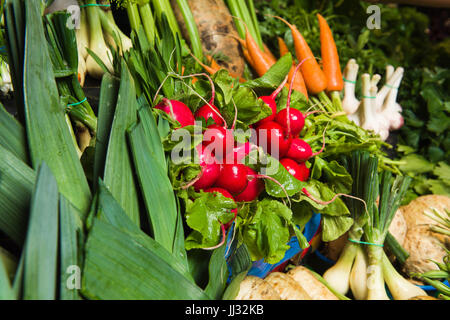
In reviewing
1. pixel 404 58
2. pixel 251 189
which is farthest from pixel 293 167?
pixel 404 58

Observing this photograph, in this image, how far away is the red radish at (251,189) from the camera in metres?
0.88

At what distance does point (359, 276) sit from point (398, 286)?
0.12 meters

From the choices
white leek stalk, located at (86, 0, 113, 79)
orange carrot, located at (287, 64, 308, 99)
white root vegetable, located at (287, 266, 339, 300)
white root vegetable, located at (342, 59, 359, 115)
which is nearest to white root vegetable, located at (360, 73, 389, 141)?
white root vegetable, located at (342, 59, 359, 115)

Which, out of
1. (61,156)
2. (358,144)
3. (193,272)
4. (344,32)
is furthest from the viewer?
(344,32)

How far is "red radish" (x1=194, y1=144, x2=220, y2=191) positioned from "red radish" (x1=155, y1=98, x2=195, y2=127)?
91 mm

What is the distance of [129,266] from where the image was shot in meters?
0.58

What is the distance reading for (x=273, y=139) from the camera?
931 mm

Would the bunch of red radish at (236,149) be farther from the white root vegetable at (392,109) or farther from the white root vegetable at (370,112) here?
the white root vegetable at (392,109)

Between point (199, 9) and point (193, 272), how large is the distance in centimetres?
122

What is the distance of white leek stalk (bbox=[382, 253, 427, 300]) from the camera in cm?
110

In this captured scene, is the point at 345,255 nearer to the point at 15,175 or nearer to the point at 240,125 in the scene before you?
the point at 240,125

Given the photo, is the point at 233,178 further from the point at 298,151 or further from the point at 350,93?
the point at 350,93

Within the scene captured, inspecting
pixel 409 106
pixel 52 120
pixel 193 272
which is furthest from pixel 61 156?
pixel 409 106

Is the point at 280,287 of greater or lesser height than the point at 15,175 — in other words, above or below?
below
